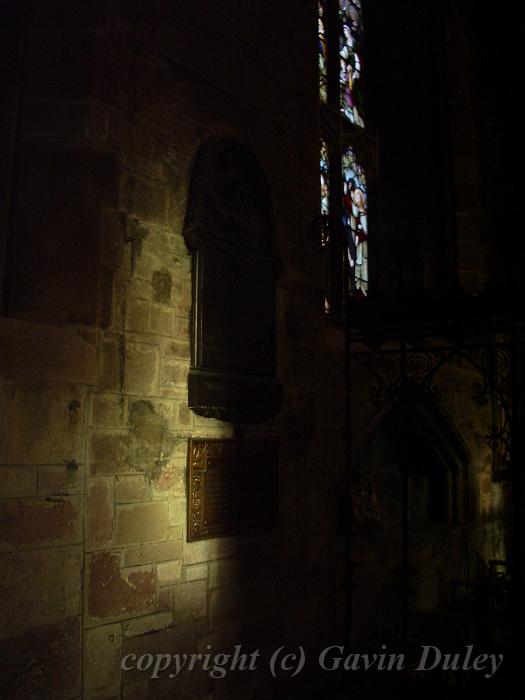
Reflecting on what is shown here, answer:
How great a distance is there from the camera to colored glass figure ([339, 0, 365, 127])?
728 cm

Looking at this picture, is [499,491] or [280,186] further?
[499,491]

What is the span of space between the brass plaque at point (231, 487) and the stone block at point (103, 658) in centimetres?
64

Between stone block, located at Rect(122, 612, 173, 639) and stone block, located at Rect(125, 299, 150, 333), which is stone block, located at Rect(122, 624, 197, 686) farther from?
stone block, located at Rect(125, 299, 150, 333)

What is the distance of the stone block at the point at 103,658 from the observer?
10.0ft

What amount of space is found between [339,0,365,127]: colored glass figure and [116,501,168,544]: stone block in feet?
16.5

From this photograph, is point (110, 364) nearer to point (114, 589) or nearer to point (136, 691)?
point (114, 589)

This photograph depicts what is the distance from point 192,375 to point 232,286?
65 cm

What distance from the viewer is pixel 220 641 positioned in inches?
149

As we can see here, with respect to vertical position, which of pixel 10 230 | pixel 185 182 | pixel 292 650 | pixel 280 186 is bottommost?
pixel 292 650

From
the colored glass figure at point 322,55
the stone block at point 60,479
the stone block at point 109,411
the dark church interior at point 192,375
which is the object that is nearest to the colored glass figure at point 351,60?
the colored glass figure at point 322,55

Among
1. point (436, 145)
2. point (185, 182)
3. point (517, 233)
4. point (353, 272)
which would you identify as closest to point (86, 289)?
point (185, 182)

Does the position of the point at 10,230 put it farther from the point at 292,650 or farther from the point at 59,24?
the point at 292,650

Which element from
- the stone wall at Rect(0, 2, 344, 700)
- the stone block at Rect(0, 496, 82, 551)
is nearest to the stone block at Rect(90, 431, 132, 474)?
the stone wall at Rect(0, 2, 344, 700)

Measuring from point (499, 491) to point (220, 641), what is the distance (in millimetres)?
5973
